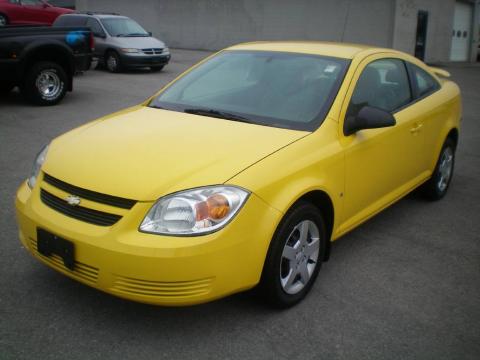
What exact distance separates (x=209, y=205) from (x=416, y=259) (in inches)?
81.8

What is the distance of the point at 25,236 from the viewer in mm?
3254

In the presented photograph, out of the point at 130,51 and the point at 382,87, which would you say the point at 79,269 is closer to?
the point at 382,87

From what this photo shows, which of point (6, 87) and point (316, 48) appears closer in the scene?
point (316, 48)

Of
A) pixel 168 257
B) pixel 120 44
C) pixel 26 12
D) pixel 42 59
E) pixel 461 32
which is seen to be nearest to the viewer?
pixel 168 257

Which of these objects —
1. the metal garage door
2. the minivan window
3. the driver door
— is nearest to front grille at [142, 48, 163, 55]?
the minivan window

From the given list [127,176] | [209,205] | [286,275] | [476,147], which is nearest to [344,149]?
[286,275]

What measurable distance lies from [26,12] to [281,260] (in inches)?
723

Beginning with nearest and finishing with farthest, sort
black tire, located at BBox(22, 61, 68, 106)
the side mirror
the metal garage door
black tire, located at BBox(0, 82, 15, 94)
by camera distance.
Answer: the side mirror, black tire, located at BBox(22, 61, 68, 106), black tire, located at BBox(0, 82, 15, 94), the metal garage door

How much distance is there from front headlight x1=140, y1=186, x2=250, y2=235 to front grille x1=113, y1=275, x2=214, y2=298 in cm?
26

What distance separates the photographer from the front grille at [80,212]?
2863 mm

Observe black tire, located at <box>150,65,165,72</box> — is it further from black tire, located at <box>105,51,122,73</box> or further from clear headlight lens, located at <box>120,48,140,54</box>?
black tire, located at <box>105,51,122,73</box>

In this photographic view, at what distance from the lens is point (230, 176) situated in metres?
2.94

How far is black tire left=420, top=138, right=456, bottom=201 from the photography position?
5359 millimetres


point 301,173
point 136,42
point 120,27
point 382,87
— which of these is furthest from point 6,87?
point 301,173
